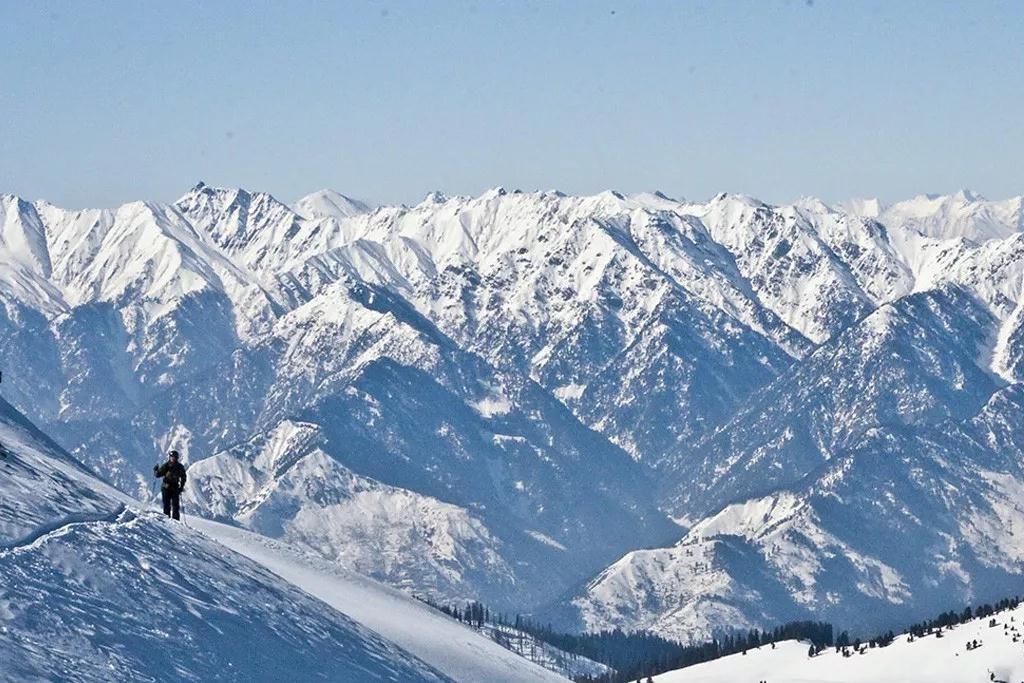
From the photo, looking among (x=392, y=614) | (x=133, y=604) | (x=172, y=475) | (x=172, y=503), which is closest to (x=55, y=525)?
(x=133, y=604)

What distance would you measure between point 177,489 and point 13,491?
974 cm

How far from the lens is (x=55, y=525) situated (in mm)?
67875

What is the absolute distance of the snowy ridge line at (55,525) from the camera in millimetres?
64000

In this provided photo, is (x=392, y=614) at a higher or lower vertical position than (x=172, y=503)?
lower

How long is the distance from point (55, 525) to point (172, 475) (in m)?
8.66

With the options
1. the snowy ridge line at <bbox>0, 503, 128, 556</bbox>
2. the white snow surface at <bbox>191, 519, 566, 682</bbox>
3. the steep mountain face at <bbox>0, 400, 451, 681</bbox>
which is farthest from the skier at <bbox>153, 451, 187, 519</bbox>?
the white snow surface at <bbox>191, 519, 566, 682</bbox>

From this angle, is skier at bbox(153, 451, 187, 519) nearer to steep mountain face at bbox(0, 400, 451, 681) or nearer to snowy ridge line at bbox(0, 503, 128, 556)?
steep mountain face at bbox(0, 400, 451, 681)

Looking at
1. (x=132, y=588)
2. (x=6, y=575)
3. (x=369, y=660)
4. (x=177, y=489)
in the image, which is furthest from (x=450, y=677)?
(x=6, y=575)

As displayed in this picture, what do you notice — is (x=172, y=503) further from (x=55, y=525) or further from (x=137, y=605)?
(x=137, y=605)

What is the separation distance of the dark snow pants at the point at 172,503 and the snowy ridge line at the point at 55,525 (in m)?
2.18

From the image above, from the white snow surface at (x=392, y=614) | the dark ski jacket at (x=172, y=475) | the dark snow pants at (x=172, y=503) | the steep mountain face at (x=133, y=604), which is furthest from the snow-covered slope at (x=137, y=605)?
the dark ski jacket at (x=172, y=475)

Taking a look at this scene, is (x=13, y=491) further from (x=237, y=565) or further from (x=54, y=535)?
(x=237, y=565)

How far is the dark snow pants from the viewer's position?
77438 mm

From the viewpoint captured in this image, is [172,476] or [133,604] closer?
[133,604]
